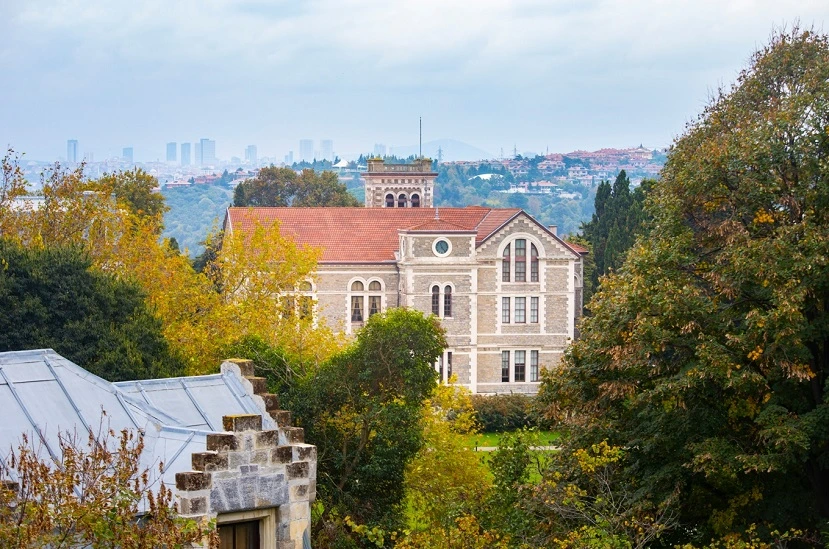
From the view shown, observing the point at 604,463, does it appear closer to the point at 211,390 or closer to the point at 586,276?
the point at 211,390

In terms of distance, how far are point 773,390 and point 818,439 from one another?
4.73 feet

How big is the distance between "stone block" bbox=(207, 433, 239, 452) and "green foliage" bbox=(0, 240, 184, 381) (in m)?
19.6

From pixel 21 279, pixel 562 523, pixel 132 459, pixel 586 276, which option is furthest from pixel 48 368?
pixel 586 276

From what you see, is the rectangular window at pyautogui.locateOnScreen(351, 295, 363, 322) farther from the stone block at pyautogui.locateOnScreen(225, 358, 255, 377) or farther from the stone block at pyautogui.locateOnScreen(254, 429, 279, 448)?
the stone block at pyautogui.locateOnScreen(254, 429, 279, 448)

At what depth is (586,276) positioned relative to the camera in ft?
261

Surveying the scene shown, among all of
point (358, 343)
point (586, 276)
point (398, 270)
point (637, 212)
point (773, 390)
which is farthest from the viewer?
point (586, 276)

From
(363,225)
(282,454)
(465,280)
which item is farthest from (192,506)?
(363,225)

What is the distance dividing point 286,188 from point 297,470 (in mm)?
97157

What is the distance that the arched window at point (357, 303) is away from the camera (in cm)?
6022

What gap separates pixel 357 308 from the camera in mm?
60344

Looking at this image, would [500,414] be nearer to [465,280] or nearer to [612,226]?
[465,280]

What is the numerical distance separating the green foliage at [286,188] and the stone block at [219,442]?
92766mm

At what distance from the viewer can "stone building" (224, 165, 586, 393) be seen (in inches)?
2327

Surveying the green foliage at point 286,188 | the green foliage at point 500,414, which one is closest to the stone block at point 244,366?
the green foliage at point 500,414
